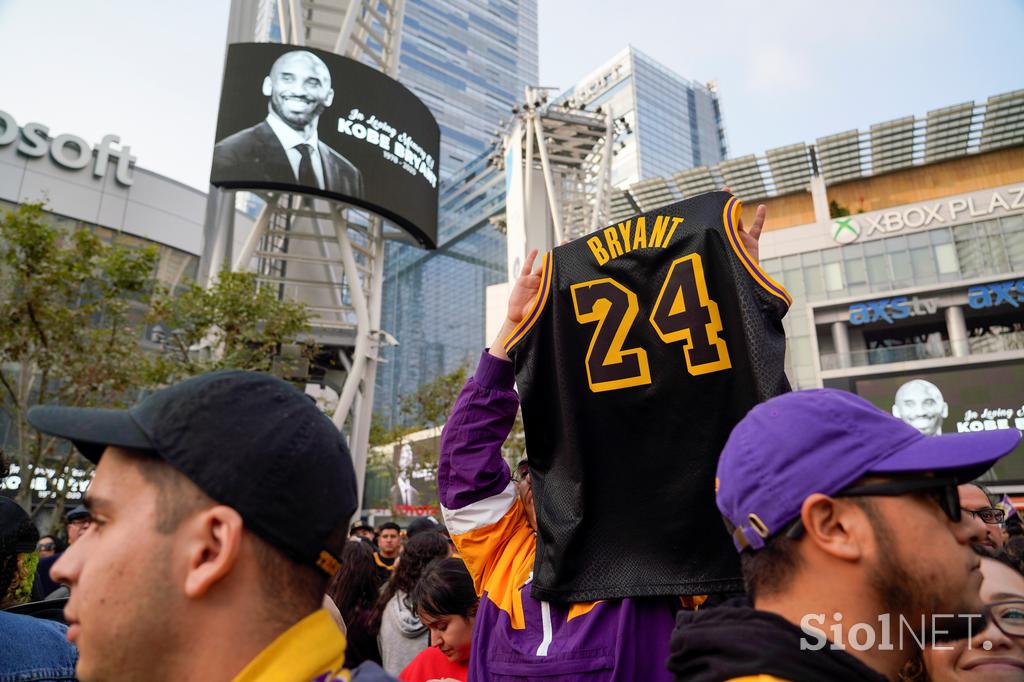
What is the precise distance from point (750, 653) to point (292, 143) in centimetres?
1953

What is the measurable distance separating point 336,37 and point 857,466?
26.0 meters

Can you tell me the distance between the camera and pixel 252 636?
1.24 m

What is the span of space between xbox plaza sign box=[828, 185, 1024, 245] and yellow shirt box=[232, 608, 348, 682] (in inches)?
1543

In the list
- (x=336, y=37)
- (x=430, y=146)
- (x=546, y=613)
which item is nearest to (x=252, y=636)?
(x=546, y=613)

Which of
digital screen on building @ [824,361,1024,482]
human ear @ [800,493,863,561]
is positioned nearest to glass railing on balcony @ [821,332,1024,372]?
digital screen on building @ [824,361,1024,482]

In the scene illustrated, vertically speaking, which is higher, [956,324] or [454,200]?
[454,200]

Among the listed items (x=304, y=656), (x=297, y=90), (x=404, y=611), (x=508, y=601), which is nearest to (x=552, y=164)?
(x=297, y=90)

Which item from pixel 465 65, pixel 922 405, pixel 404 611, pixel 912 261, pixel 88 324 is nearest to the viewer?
pixel 404 611

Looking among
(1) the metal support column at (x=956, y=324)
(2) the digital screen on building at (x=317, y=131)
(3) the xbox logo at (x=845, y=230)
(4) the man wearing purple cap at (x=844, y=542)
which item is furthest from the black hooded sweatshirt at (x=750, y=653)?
(3) the xbox logo at (x=845, y=230)

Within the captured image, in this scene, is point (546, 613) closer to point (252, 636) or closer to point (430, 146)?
point (252, 636)

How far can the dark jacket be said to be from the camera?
706 inches

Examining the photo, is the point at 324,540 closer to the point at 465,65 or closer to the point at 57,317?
the point at 57,317

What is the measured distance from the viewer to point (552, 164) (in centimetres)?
3969

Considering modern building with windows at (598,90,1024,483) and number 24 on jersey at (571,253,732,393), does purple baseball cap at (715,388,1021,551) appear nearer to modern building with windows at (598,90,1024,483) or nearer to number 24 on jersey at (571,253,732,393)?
number 24 on jersey at (571,253,732,393)
